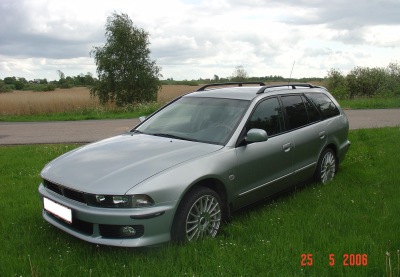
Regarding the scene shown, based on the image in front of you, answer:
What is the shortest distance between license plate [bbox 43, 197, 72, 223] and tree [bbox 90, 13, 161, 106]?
95.3ft

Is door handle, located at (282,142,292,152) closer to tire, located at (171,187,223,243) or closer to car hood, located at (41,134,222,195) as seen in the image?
car hood, located at (41,134,222,195)

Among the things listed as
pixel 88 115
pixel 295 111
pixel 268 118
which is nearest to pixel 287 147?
pixel 268 118

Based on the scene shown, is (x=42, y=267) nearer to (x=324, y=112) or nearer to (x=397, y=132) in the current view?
(x=324, y=112)

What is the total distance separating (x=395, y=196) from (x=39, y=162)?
6.26 metres

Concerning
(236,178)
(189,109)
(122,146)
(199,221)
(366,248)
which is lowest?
(366,248)

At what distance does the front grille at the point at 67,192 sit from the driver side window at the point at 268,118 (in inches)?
80.7

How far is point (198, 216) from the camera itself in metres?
3.88

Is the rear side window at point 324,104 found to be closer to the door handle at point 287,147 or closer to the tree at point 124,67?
the door handle at point 287,147

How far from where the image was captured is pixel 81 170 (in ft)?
12.8

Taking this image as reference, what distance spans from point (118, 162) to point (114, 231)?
0.71 metres

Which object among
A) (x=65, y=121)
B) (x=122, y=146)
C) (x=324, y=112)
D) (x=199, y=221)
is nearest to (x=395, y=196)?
(x=324, y=112)

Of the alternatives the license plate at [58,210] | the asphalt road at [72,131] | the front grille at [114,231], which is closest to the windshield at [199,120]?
the front grille at [114,231]

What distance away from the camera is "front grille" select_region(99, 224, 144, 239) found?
3506 millimetres

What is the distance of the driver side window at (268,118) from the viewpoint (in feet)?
15.9
